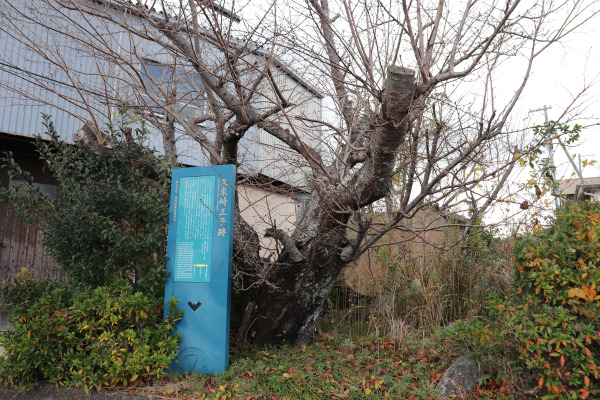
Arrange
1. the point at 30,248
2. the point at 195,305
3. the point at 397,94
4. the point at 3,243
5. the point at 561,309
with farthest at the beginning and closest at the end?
the point at 30,248, the point at 3,243, the point at 195,305, the point at 397,94, the point at 561,309

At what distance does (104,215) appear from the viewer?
4656 mm

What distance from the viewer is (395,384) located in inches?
141

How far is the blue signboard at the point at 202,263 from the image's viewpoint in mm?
4230

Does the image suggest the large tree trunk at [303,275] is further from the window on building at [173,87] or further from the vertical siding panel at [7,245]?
the vertical siding panel at [7,245]

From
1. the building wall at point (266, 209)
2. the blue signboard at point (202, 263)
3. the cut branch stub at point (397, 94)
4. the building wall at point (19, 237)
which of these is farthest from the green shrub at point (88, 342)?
the building wall at point (19, 237)

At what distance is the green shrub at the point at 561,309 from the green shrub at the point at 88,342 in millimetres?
3116

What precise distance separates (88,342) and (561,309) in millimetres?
4105

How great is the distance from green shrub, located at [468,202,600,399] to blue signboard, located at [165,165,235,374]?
100 inches

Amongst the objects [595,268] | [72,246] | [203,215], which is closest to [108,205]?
[72,246]

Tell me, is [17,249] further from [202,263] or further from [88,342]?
[202,263]

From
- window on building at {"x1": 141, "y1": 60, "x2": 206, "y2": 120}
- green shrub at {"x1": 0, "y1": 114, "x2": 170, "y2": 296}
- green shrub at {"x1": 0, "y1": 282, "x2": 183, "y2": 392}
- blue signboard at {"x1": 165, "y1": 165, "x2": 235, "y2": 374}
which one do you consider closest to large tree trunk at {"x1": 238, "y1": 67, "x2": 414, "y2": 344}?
blue signboard at {"x1": 165, "y1": 165, "x2": 235, "y2": 374}

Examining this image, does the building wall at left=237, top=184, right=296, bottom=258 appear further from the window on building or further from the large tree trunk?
the window on building

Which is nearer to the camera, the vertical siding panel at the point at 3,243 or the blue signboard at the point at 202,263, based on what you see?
the blue signboard at the point at 202,263

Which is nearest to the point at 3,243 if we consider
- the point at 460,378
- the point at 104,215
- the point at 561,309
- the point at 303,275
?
the point at 104,215
